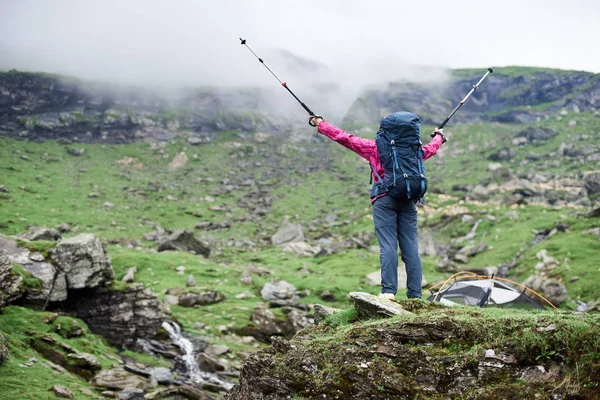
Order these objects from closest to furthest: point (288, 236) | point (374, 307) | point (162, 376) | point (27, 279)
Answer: point (374, 307)
point (27, 279)
point (162, 376)
point (288, 236)

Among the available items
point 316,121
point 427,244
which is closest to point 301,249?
point 427,244

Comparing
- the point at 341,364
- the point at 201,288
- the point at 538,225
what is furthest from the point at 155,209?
the point at 341,364

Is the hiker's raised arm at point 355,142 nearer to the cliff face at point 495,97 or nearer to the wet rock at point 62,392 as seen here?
the wet rock at point 62,392

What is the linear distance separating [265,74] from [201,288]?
13326 centimetres

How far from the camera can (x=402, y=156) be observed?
347 inches

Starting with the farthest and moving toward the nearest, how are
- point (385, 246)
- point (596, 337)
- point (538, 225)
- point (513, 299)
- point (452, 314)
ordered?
point (538, 225) < point (513, 299) < point (385, 246) < point (452, 314) < point (596, 337)

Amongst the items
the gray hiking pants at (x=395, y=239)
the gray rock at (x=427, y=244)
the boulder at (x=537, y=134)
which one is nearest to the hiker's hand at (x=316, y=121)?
the gray hiking pants at (x=395, y=239)

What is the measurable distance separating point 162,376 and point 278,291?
11.8 meters

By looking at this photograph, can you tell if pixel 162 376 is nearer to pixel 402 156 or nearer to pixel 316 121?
pixel 316 121

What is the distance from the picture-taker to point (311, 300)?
25.7 m

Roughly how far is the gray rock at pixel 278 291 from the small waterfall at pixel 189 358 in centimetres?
670

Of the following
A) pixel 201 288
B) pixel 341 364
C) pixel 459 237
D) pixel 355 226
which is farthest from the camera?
pixel 355 226

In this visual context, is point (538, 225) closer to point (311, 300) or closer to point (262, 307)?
Result: point (311, 300)

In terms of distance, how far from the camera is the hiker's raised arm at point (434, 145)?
9844 millimetres
